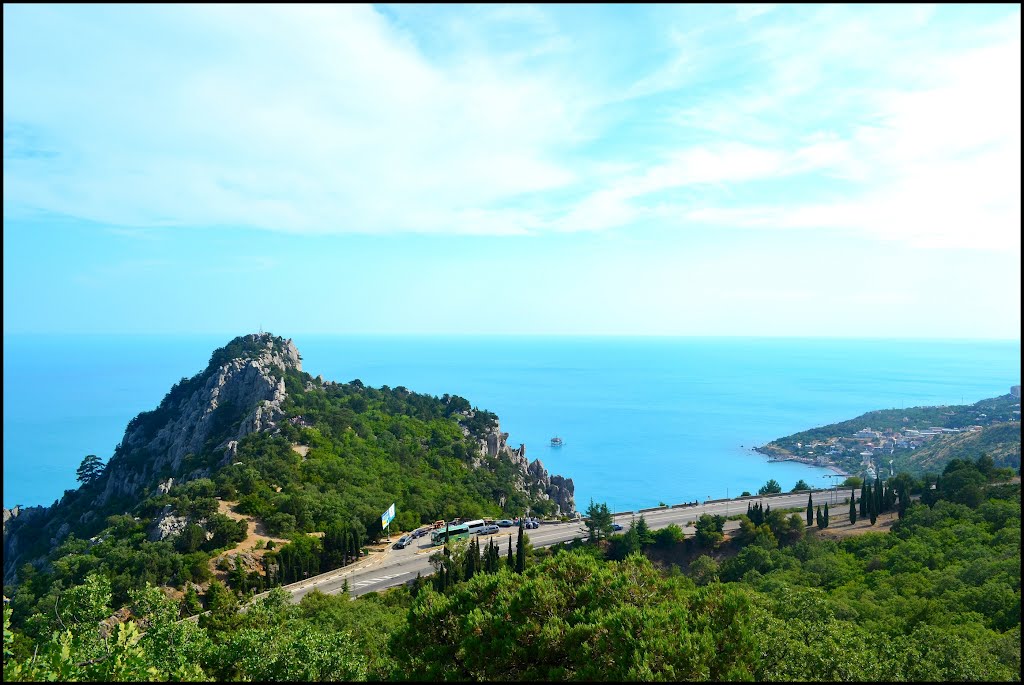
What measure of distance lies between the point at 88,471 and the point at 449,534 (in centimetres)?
4710

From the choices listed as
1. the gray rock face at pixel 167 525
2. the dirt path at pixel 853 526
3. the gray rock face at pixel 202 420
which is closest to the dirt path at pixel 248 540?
the gray rock face at pixel 167 525

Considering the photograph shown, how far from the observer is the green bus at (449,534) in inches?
1811

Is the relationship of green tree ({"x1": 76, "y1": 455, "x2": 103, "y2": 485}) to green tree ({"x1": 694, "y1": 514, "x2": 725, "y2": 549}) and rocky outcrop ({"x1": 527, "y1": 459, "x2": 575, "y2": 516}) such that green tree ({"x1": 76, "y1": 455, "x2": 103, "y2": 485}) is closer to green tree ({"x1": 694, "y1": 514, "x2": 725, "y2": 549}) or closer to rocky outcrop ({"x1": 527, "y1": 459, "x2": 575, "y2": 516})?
rocky outcrop ({"x1": 527, "y1": 459, "x2": 575, "y2": 516})

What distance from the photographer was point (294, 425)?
59375 mm

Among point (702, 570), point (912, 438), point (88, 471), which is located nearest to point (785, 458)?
point (912, 438)

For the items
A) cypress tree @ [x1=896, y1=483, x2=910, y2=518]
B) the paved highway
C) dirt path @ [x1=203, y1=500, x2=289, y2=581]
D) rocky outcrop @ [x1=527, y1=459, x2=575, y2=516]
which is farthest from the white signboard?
cypress tree @ [x1=896, y1=483, x2=910, y2=518]

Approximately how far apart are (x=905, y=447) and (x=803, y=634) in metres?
104

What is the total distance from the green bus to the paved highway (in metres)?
0.66

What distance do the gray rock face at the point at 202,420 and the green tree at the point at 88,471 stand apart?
13.7ft

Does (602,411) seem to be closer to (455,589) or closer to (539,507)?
(539,507)

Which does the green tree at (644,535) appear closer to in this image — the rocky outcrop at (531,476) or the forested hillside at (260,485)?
the forested hillside at (260,485)

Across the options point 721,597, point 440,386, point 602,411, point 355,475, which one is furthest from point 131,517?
point 440,386

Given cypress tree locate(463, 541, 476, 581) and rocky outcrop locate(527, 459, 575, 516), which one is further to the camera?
rocky outcrop locate(527, 459, 575, 516)

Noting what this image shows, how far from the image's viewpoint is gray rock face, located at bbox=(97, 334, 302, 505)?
59.0 m
